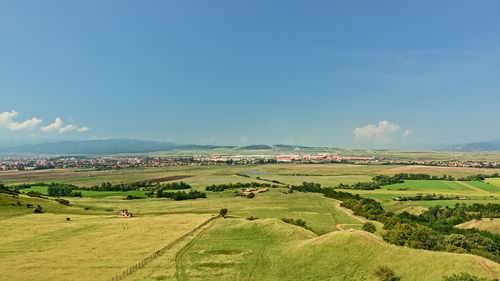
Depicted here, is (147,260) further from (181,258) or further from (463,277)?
(463,277)

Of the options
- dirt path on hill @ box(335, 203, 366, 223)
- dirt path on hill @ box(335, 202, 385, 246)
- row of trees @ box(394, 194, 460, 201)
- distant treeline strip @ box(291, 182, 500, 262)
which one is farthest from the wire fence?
row of trees @ box(394, 194, 460, 201)

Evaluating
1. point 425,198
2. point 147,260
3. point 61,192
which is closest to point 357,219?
point 425,198

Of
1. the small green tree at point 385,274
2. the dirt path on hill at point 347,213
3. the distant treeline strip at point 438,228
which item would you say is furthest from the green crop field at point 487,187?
the small green tree at point 385,274

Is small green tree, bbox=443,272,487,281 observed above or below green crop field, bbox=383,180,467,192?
above

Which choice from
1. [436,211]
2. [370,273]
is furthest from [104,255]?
[436,211]

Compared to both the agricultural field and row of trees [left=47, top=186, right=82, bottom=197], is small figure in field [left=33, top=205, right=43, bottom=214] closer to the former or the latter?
the agricultural field

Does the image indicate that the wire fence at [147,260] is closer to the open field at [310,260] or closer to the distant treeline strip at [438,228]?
the open field at [310,260]
